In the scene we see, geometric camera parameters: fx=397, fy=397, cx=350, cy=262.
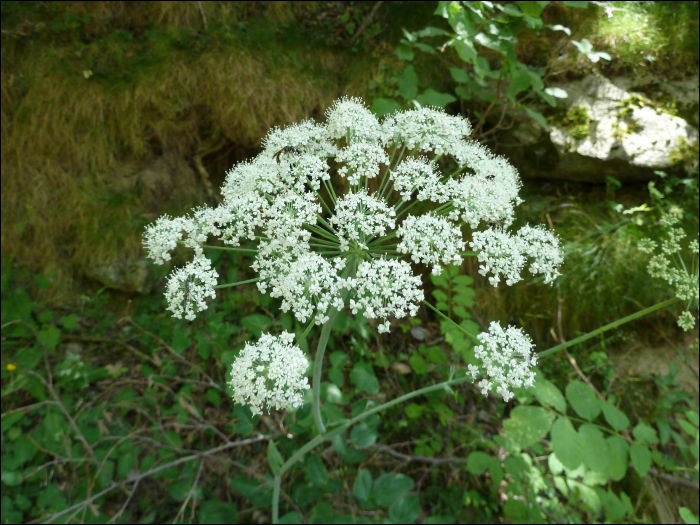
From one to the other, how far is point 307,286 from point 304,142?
84 centimetres

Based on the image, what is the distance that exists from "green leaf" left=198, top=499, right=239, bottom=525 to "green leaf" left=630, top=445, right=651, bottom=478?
2.40 m

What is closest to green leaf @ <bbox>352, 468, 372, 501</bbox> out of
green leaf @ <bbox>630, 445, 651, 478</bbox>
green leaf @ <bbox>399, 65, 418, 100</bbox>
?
green leaf @ <bbox>630, 445, 651, 478</bbox>

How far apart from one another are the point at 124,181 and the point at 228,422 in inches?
102

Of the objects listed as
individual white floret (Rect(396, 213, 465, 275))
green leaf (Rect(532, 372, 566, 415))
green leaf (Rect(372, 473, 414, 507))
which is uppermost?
individual white floret (Rect(396, 213, 465, 275))

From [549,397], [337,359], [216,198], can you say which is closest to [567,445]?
[549,397]

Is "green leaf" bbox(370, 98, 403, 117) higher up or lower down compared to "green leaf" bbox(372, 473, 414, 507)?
higher up

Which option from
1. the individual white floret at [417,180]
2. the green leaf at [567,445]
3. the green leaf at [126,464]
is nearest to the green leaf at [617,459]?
the green leaf at [567,445]

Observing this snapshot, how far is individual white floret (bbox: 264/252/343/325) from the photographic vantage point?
1.59 meters

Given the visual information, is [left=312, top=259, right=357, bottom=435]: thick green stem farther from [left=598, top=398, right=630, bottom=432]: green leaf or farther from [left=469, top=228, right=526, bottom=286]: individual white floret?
[left=598, top=398, right=630, bottom=432]: green leaf

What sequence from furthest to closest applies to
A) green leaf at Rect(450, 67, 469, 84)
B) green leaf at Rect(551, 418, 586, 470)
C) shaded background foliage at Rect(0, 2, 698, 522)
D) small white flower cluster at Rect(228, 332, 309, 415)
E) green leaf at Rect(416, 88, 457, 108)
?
1. shaded background foliage at Rect(0, 2, 698, 522)
2. green leaf at Rect(450, 67, 469, 84)
3. green leaf at Rect(416, 88, 457, 108)
4. green leaf at Rect(551, 418, 586, 470)
5. small white flower cluster at Rect(228, 332, 309, 415)

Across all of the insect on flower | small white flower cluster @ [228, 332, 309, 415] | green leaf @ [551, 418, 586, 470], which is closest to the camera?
small white flower cluster @ [228, 332, 309, 415]

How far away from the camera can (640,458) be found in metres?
2.22

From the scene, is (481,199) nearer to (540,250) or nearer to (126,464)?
(540,250)

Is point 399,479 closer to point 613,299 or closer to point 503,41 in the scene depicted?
point 613,299
